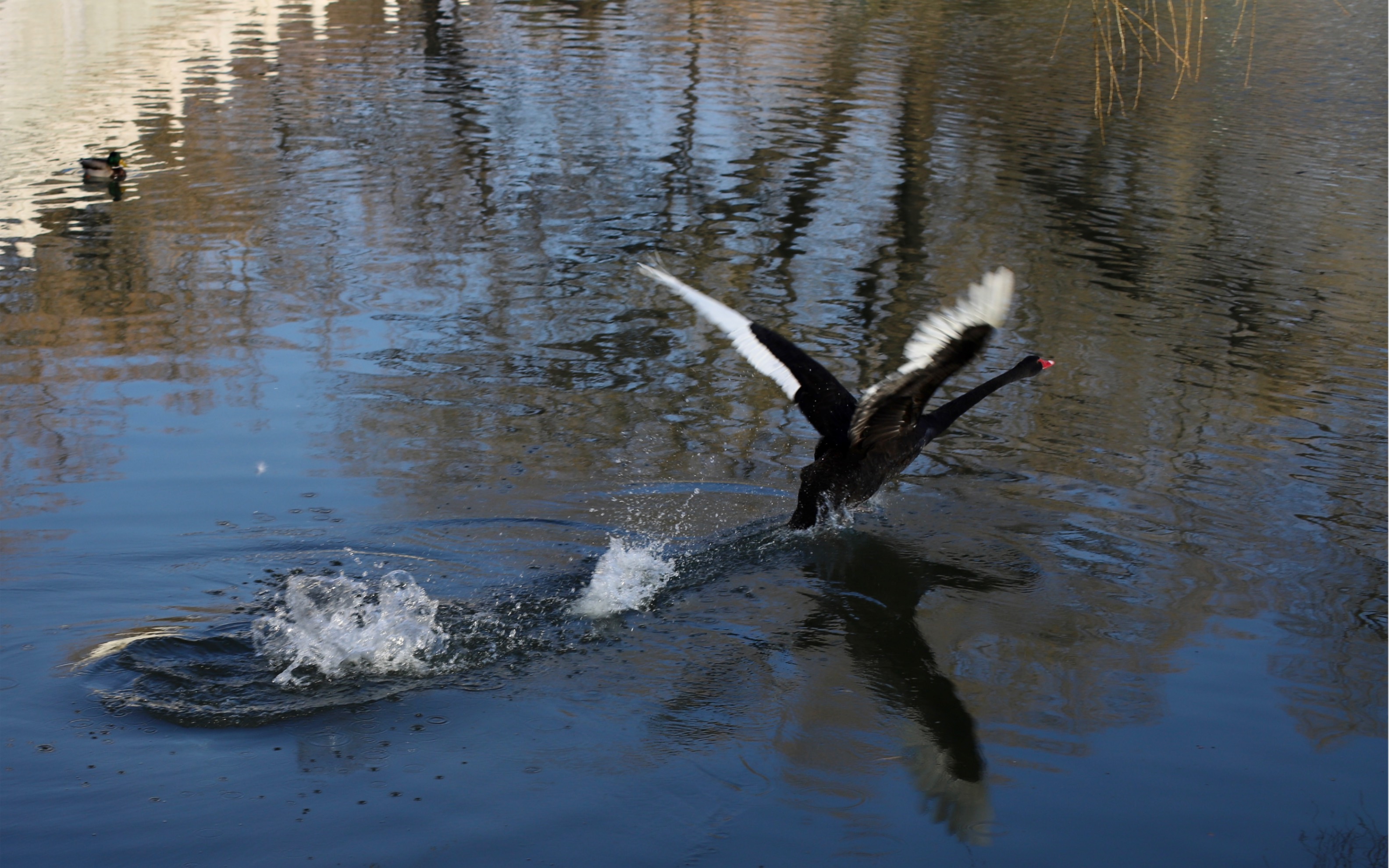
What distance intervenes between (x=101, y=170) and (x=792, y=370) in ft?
32.7

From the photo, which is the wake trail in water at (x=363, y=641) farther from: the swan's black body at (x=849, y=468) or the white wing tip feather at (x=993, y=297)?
the white wing tip feather at (x=993, y=297)

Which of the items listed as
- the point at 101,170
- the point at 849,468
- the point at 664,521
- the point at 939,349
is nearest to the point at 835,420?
the point at 849,468

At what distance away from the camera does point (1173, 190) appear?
13.9m

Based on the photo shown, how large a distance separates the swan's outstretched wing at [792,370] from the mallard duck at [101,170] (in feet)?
30.3

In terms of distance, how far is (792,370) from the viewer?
20.2ft

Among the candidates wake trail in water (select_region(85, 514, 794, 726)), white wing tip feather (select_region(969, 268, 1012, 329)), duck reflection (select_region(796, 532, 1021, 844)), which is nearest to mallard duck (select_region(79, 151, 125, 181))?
wake trail in water (select_region(85, 514, 794, 726))

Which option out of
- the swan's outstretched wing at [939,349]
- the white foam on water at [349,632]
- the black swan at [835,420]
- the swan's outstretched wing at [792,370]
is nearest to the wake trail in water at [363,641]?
the white foam on water at [349,632]

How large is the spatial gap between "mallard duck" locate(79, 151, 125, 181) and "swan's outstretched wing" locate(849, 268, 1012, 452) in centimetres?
1049

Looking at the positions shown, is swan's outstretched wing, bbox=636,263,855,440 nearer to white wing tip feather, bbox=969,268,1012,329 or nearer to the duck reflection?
the duck reflection

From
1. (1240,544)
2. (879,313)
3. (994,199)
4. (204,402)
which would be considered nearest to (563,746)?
(1240,544)

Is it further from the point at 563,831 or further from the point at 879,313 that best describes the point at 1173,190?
the point at 563,831

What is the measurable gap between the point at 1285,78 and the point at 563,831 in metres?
20.2

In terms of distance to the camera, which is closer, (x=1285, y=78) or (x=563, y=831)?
(x=563, y=831)

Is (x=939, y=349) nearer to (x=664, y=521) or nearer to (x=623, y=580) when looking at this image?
(x=623, y=580)
